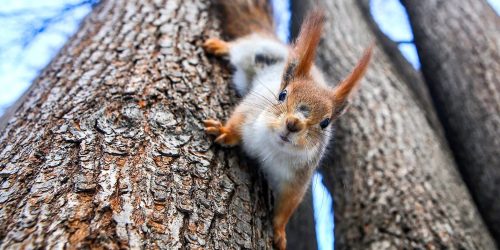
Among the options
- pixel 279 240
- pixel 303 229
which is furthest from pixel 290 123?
pixel 303 229

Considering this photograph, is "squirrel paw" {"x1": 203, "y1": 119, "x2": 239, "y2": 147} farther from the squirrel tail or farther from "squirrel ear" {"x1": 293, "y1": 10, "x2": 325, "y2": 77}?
the squirrel tail

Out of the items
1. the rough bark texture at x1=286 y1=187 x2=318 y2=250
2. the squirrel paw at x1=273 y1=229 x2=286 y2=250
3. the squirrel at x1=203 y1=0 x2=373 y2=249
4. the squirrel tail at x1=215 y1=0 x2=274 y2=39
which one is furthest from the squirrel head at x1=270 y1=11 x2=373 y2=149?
the rough bark texture at x1=286 y1=187 x2=318 y2=250

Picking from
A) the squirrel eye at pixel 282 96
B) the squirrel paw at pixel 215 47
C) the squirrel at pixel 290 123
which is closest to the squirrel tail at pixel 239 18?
the squirrel paw at pixel 215 47

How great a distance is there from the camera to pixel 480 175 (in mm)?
3393

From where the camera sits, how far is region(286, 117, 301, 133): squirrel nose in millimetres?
2473

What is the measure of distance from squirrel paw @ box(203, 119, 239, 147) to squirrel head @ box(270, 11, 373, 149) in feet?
0.80

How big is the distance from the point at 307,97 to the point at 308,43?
326mm

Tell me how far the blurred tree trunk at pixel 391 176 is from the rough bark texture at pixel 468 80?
0.14 meters

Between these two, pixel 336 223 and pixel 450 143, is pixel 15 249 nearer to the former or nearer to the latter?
pixel 336 223

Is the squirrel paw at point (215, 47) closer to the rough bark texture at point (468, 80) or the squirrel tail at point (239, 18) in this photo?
the squirrel tail at point (239, 18)

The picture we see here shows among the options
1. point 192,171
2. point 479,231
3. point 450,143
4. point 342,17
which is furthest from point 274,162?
point 342,17

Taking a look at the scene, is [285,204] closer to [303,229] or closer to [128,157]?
[128,157]

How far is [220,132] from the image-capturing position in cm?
258

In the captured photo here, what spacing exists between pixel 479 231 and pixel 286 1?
307 cm
